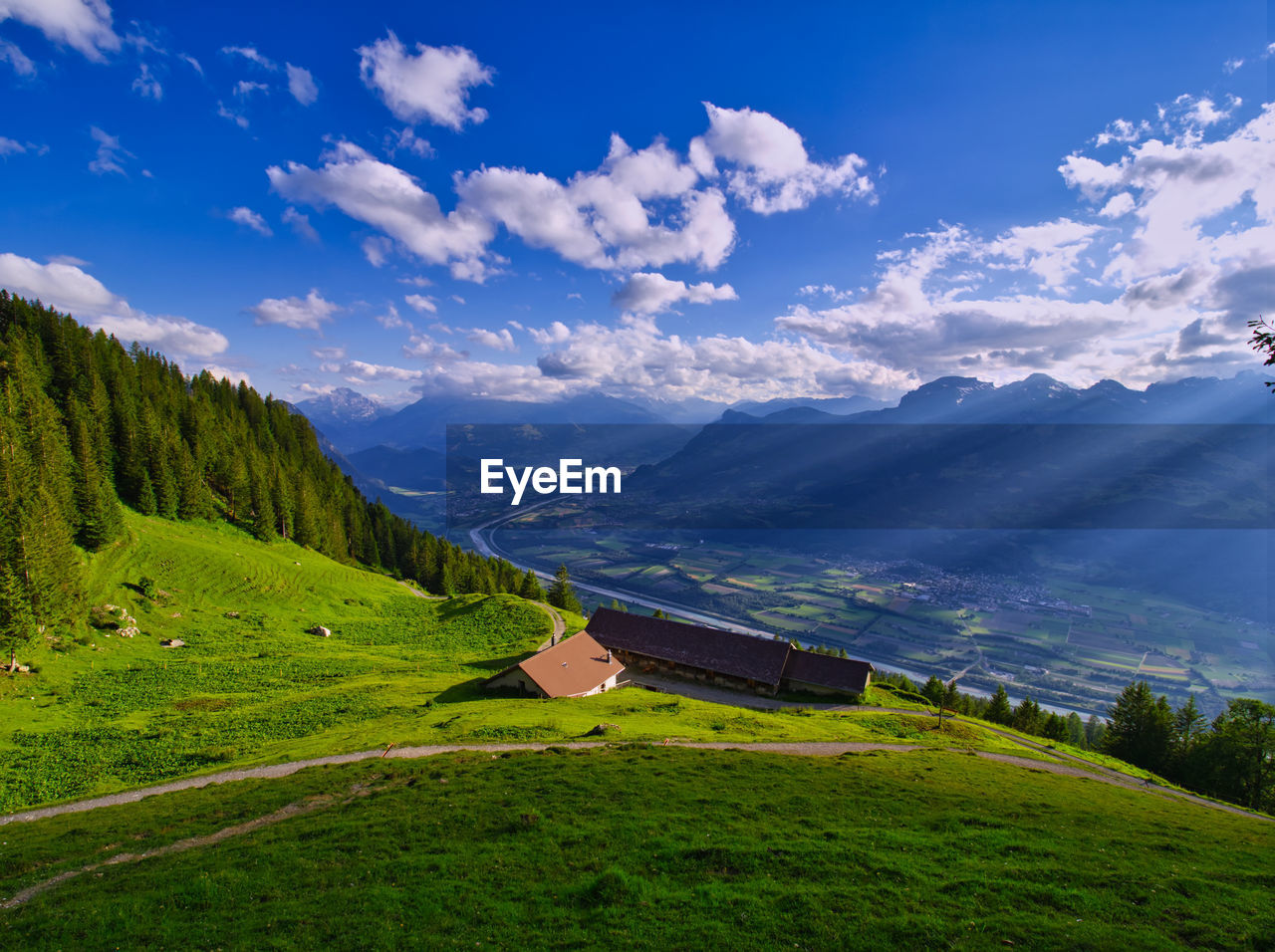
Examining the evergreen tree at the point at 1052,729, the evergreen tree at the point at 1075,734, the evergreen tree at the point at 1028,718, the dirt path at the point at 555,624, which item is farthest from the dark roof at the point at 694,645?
the evergreen tree at the point at 1075,734

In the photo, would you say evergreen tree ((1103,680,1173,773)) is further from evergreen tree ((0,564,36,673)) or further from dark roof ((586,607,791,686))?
evergreen tree ((0,564,36,673))

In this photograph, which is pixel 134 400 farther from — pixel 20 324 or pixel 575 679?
→ pixel 575 679

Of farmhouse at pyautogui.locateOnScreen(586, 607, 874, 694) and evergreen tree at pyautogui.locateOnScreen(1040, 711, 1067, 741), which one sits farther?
evergreen tree at pyautogui.locateOnScreen(1040, 711, 1067, 741)

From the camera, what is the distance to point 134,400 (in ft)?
267

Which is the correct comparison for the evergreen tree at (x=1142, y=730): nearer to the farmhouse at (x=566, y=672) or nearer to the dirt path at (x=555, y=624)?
the farmhouse at (x=566, y=672)

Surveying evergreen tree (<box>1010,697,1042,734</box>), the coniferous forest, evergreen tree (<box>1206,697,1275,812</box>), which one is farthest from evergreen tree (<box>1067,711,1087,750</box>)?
the coniferous forest

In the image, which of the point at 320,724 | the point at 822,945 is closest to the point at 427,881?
the point at 822,945

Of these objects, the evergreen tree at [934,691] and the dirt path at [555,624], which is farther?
the evergreen tree at [934,691]

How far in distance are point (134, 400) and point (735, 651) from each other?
103 meters

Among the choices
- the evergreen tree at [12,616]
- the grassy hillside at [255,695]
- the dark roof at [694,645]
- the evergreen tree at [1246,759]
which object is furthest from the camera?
the dark roof at [694,645]

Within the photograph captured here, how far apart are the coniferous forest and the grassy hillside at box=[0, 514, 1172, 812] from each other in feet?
19.2

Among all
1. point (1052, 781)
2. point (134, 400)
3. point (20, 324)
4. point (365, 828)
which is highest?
point (20, 324)

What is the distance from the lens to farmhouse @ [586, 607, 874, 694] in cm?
5553

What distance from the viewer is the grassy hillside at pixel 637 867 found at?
1170 cm
